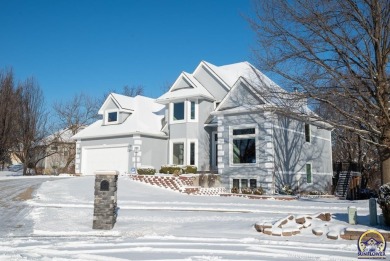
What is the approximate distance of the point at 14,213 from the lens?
1309cm

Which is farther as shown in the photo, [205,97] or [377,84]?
[205,97]

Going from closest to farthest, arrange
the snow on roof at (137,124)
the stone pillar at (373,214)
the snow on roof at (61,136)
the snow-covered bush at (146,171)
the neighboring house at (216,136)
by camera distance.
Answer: the stone pillar at (373,214) < the neighboring house at (216,136) < the snow-covered bush at (146,171) < the snow on roof at (137,124) < the snow on roof at (61,136)

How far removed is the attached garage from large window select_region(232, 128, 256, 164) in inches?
331

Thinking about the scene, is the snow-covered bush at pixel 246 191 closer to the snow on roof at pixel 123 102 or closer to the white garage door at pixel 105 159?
the white garage door at pixel 105 159

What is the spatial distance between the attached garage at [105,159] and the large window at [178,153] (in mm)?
3383

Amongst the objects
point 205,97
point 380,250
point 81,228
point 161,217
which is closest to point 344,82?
point 380,250

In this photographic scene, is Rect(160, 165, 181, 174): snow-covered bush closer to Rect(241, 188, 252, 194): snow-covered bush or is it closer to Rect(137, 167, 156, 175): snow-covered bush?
Rect(137, 167, 156, 175): snow-covered bush

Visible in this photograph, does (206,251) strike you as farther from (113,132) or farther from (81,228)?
(113,132)

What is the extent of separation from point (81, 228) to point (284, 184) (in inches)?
571

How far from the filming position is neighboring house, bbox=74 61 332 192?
22391mm

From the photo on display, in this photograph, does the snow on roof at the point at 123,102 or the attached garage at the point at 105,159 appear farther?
the snow on roof at the point at 123,102

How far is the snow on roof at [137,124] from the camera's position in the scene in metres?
27.4

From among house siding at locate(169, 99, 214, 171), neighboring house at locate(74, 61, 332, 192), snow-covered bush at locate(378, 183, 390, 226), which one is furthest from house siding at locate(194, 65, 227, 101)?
snow-covered bush at locate(378, 183, 390, 226)

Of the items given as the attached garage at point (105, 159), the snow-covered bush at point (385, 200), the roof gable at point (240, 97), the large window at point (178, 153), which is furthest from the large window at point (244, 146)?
the snow-covered bush at point (385, 200)
